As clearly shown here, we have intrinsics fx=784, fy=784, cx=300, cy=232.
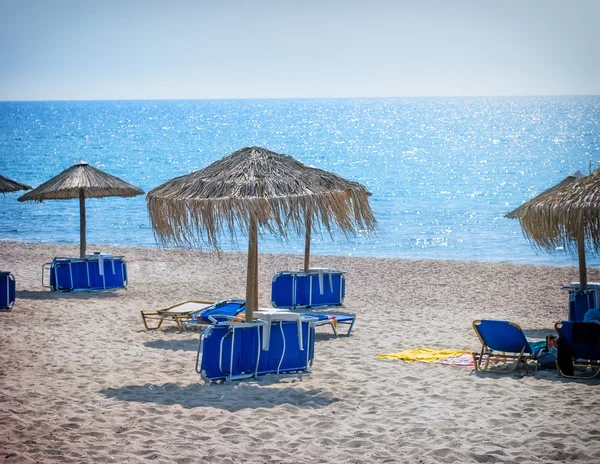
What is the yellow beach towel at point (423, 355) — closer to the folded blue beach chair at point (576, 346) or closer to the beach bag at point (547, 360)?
the beach bag at point (547, 360)

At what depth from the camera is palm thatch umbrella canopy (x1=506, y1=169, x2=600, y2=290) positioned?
8.85m

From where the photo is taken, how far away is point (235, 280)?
49.1 ft

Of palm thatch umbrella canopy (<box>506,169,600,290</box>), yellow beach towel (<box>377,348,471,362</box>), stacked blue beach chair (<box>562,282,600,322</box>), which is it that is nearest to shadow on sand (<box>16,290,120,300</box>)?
yellow beach towel (<box>377,348,471,362</box>)

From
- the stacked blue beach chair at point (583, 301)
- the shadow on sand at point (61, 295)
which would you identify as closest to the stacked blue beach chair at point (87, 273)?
the shadow on sand at point (61, 295)

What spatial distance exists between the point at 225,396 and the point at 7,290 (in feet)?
17.6

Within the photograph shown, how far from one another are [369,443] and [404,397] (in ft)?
4.33

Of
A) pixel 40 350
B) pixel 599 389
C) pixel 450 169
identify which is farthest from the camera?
pixel 450 169

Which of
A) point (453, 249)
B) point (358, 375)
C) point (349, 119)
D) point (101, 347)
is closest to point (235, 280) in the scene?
point (101, 347)

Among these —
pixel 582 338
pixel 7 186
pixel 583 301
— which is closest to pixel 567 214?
pixel 583 301

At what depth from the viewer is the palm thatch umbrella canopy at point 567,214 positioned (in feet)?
29.0

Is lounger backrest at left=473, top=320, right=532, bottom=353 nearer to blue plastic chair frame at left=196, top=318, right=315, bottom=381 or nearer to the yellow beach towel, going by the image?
the yellow beach towel

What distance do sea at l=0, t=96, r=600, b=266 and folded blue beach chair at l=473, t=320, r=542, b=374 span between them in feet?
10.5

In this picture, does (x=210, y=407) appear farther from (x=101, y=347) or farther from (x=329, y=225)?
(x=101, y=347)

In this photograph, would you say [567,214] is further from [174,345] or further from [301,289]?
[174,345]
